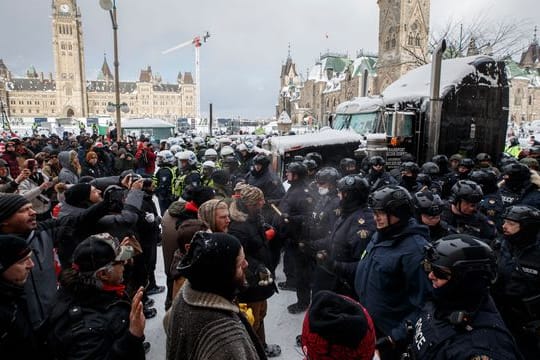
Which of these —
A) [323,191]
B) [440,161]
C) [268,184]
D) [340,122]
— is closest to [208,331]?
[323,191]

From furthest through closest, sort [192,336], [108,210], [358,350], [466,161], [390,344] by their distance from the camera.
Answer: [466,161]
[108,210]
[390,344]
[192,336]
[358,350]

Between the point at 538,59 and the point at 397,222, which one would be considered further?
the point at 538,59

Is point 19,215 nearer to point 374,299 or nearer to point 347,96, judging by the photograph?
point 374,299

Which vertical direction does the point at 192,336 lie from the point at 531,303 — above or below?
above

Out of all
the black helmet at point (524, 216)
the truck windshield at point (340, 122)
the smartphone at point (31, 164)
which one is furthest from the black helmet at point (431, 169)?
the smartphone at point (31, 164)

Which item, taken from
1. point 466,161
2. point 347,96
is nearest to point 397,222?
point 466,161

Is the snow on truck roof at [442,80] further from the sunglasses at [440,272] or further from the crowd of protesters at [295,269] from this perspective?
the sunglasses at [440,272]

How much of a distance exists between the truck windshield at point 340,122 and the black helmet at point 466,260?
10758 mm

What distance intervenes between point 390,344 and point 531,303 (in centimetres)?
131

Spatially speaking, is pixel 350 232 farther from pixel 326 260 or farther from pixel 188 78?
pixel 188 78

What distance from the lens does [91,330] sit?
199cm

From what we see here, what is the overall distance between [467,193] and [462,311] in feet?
7.92

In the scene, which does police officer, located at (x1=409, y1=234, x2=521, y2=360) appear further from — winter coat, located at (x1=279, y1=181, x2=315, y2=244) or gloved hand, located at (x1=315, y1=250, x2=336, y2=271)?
winter coat, located at (x1=279, y1=181, x2=315, y2=244)

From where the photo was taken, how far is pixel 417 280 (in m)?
2.55
